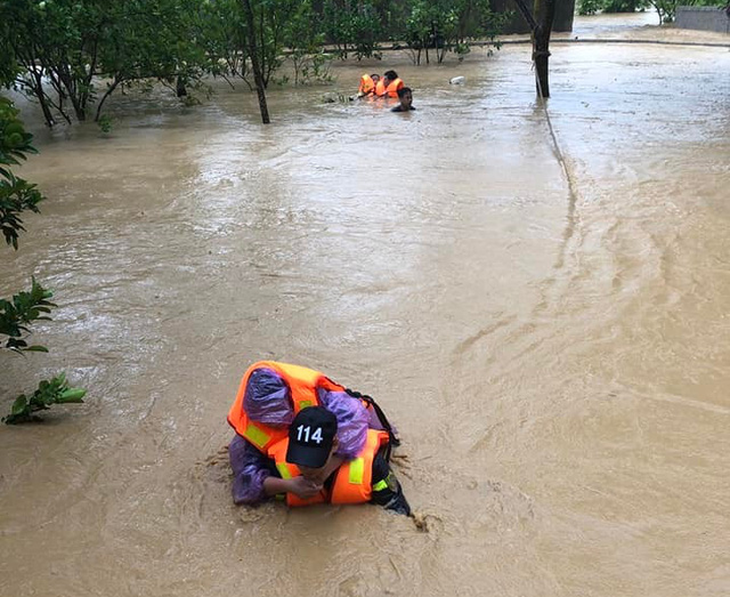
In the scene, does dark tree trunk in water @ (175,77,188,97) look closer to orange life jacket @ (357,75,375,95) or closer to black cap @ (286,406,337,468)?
orange life jacket @ (357,75,375,95)

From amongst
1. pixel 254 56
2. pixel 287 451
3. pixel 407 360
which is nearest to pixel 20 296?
pixel 287 451

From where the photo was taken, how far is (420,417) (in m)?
3.31

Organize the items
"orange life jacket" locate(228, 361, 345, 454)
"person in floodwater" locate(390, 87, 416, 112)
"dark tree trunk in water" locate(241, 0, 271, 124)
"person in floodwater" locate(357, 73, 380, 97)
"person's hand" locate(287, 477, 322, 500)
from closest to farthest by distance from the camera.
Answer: "person's hand" locate(287, 477, 322, 500)
"orange life jacket" locate(228, 361, 345, 454)
"dark tree trunk in water" locate(241, 0, 271, 124)
"person in floodwater" locate(390, 87, 416, 112)
"person in floodwater" locate(357, 73, 380, 97)

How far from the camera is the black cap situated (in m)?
2.45

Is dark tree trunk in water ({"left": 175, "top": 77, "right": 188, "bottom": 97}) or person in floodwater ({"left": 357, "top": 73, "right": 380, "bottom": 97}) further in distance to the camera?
person in floodwater ({"left": 357, "top": 73, "right": 380, "bottom": 97})

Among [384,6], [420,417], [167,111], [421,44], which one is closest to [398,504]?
[420,417]

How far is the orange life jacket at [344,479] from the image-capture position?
2.67 meters

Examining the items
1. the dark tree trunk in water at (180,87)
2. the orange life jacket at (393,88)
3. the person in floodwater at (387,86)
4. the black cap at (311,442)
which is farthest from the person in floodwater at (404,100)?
the black cap at (311,442)

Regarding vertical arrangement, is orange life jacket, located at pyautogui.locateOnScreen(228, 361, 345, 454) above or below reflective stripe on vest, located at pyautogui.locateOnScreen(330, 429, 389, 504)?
above

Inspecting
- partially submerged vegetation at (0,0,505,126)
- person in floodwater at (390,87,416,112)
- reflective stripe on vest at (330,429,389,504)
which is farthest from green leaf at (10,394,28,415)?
person in floodwater at (390,87,416,112)

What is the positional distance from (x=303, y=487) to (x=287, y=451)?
18cm

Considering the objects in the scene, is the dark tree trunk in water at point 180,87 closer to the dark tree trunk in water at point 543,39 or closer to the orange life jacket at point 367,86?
the orange life jacket at point 367,86

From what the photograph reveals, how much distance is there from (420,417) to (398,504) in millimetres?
682

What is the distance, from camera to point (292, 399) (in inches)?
108
